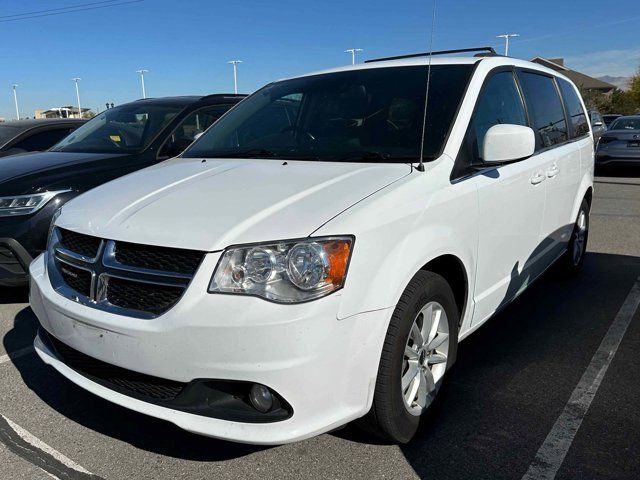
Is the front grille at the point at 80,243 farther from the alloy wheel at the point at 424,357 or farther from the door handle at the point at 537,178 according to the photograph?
the door handle at the point at 537,178

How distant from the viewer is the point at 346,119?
332cm

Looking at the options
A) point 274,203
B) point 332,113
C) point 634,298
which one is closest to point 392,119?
point 332,113

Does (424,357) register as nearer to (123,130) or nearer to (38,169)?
(38,169)

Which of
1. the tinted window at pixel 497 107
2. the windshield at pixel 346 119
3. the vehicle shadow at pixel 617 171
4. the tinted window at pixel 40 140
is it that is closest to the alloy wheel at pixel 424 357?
the windshield at pixel 346 119

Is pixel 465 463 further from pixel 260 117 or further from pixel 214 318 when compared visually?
pixel 260 117

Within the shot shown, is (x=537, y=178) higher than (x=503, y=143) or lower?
lower

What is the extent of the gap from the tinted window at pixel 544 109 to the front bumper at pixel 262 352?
2.43 metres

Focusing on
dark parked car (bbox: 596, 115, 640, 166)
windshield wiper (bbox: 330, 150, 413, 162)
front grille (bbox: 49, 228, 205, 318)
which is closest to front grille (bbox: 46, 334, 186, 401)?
front grille (bbox: 49, 228, 205, 318)

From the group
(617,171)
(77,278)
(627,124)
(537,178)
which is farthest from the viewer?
(617,171)

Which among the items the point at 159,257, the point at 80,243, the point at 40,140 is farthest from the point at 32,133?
the point at 159,257

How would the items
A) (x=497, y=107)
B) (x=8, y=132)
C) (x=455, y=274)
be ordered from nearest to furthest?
(x=455, y=274) → (x=497, y=107) → (x=8, y=132)

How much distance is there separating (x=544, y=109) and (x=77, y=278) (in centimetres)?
343

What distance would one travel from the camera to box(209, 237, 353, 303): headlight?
6.88 feet

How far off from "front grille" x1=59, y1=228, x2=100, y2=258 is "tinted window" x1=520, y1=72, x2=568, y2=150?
9.47 feet
